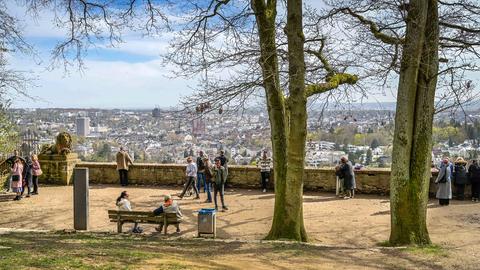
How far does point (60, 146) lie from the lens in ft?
70.4

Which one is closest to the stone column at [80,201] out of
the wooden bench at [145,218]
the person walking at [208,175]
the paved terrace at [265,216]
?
the paved terrace at [265,216]

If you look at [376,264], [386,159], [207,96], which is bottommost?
[376,264]

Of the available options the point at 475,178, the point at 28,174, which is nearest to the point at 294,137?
the point at 475,178

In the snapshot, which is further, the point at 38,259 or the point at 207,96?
the point at 207,96

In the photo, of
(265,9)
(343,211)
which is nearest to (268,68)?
(265,9)

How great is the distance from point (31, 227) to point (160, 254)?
686 cm

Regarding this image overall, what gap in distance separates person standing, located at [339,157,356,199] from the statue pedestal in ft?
34.4

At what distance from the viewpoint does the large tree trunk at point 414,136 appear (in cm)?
1081

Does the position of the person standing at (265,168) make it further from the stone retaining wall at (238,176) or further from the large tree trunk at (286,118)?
the large tree trunk at (286,118)

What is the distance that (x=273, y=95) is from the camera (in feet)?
39.7

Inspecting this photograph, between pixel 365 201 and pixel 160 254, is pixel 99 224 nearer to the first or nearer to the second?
pixel 160 254

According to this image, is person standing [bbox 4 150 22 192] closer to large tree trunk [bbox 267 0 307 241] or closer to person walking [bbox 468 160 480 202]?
large tree trunk [bbox 267 0 307 241]

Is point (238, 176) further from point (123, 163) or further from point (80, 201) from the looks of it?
point (80, 201)

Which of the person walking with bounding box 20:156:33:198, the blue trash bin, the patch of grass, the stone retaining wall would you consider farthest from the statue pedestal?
the patch of grass
